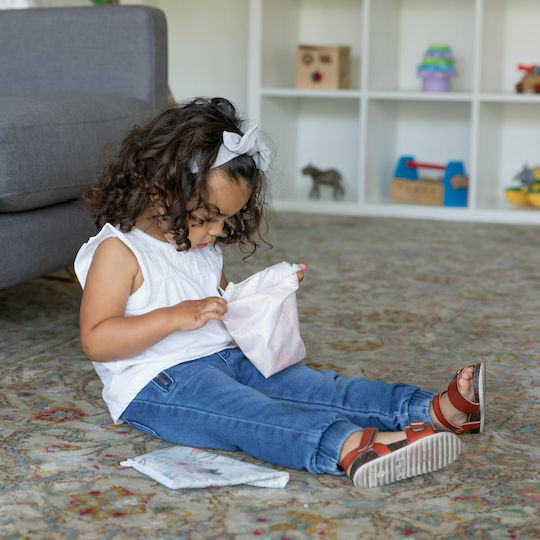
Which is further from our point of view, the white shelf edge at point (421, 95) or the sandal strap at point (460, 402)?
the white shelf edge at point (421, 95)

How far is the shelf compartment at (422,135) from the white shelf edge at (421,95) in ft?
0.65

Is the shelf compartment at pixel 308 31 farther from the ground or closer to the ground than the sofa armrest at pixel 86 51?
farther from the ground

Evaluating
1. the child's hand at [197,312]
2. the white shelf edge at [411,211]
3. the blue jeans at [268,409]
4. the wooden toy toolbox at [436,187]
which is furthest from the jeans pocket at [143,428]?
the wooden toy toolbox at [436,187]

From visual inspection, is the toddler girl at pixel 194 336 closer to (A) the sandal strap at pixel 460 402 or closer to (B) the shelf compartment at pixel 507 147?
(A) the sandal strap at pixel 460 402

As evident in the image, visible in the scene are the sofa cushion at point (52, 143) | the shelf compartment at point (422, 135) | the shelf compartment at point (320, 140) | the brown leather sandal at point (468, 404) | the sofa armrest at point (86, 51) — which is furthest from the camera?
the shelf compartment at point (320, 140)

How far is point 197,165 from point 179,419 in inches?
12.1

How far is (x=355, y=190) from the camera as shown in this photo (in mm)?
3318

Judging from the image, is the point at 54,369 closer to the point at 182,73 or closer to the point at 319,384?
the point at 319,384

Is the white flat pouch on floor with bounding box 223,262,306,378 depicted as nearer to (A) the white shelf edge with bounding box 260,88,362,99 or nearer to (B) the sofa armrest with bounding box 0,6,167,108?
(B) the sofa armrest with bounding box 0,6,167,108

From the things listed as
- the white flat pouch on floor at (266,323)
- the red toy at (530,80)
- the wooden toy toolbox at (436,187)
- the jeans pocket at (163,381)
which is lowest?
the jeans pocket at (163,381)

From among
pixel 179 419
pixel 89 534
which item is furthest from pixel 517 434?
pixel 89 534

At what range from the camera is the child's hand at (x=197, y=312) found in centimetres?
104

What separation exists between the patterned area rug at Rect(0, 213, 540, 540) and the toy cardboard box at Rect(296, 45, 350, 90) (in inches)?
31.6

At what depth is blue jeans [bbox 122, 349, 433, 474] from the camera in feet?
3.28
